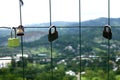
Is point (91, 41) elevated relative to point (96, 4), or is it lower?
lower

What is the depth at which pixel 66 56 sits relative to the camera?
15.8 feet

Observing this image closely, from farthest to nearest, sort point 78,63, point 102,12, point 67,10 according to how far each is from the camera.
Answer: point 67,10, point 102,12, point 78,63

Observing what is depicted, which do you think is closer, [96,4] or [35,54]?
[35,54]

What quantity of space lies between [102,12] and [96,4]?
35 centimetres

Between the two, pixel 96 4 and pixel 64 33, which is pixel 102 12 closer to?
pixel 96 4

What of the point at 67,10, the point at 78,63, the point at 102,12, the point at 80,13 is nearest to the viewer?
the point at 80,13

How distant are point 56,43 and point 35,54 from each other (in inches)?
11.8

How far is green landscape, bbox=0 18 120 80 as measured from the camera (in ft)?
15.5

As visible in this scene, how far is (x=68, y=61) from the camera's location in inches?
191

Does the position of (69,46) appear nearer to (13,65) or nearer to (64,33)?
(64,33)

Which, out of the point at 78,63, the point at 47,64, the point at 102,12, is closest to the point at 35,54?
the point at 47,64


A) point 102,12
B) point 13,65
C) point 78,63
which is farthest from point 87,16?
point 13,65

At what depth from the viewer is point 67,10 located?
18.9 ft

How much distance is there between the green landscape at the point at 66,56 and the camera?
15.5 ft
